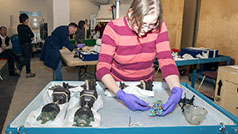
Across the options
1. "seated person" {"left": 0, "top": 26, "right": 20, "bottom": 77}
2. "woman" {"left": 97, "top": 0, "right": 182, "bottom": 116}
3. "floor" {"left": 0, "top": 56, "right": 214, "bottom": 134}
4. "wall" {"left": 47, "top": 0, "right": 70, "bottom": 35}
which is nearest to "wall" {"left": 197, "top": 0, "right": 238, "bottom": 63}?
"floor" {"left": 0, "top": 56, "right": 214, "bottom": 134}

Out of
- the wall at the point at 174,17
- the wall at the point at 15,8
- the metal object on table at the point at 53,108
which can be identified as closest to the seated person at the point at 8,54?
the wall at the point at 15,8

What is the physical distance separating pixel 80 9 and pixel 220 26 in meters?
7.38

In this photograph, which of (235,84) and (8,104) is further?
(8,104)

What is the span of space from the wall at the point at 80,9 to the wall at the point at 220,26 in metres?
6.62

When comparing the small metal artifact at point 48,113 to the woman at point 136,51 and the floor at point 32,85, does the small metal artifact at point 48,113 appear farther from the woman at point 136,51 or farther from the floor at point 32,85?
the floor at point 32,85

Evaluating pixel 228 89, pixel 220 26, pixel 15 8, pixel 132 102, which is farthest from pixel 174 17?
pixel 15 8

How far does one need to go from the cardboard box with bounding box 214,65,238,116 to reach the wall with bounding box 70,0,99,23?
8.77m

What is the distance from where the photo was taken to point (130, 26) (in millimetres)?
1275

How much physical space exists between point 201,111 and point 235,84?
1.75 m

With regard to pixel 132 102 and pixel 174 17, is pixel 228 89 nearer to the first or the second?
pixel 132 102

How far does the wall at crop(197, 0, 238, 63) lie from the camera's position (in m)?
4.35

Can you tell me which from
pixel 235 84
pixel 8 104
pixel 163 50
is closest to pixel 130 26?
pixel 163 50

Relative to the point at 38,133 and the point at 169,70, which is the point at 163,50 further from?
the point at 38,133

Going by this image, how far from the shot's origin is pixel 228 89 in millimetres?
2578
